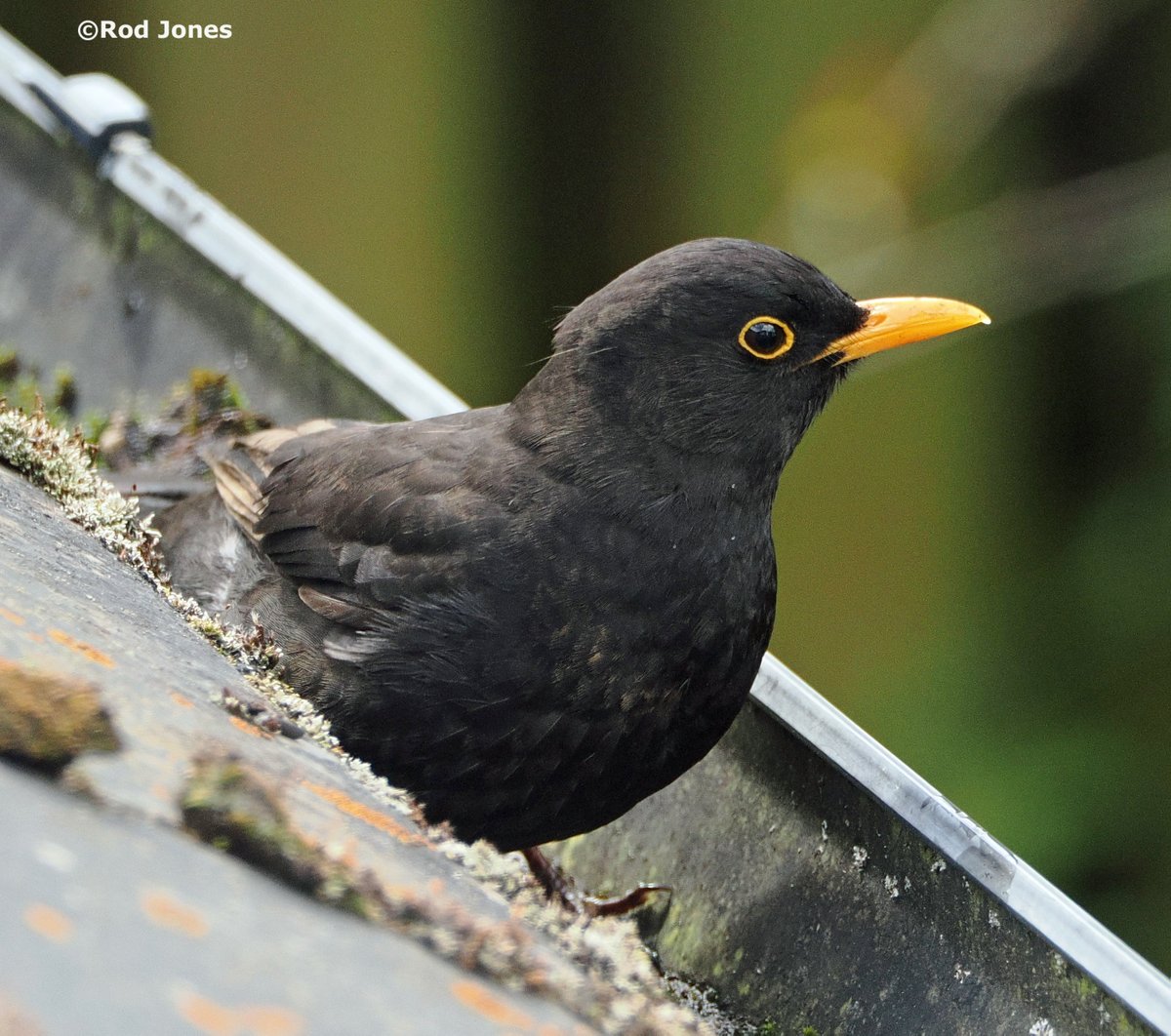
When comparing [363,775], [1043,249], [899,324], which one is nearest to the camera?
[363,775]

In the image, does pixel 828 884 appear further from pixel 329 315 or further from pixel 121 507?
pixel 329 315

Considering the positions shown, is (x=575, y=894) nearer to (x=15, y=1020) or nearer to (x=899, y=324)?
(x=899, y=324)

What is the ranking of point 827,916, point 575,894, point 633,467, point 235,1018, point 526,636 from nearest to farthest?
point 235,1018, point 827,916, point 526,636, point 633,467, point 575,894

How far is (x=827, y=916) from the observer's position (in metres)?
2.85

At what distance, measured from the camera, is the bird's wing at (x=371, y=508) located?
10.5ft

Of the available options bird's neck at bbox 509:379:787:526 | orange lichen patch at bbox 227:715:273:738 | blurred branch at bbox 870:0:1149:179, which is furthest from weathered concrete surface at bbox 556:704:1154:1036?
blurred branch at bbox 870:0:1149:179

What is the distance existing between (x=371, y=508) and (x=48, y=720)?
207cm

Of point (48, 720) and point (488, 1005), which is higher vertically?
point (48, 720)

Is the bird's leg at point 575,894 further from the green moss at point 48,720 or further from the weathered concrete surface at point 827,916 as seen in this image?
the green moss at point 48,720

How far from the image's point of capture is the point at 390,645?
3123 millimetres

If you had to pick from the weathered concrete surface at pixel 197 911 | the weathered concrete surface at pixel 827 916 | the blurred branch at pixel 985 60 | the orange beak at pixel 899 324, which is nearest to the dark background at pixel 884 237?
the blurred branch at pixel 985 60

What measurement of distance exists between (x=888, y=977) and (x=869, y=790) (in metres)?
0.34

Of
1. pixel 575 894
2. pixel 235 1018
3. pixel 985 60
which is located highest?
pixel 985 60

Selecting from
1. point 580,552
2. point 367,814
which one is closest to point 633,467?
point 580,552
